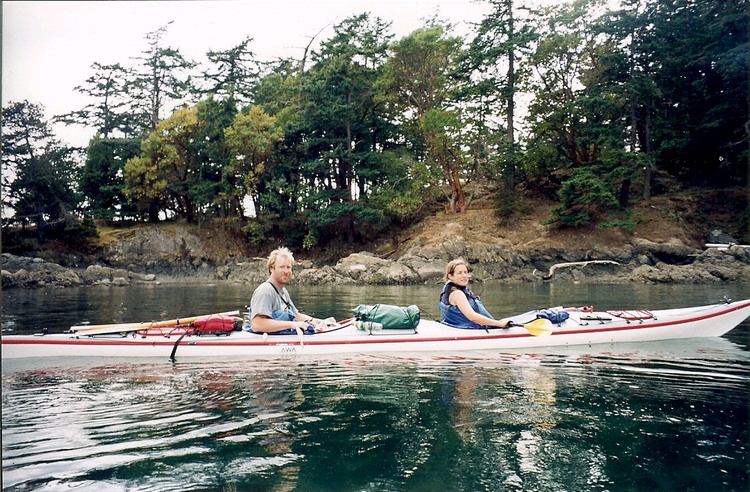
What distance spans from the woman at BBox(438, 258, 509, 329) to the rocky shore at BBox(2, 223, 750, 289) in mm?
13880

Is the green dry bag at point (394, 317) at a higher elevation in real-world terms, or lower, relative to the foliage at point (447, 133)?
lower

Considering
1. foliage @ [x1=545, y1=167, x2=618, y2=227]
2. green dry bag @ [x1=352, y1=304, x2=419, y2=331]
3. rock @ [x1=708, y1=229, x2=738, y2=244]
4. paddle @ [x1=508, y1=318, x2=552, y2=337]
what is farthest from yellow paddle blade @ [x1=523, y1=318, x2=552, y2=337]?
rock @ [x1=708, y1=229, x2=738, y2=244]

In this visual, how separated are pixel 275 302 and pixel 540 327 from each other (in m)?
3.52

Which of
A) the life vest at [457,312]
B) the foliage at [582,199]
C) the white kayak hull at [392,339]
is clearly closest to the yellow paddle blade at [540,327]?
the white kayak hull at [392,339]

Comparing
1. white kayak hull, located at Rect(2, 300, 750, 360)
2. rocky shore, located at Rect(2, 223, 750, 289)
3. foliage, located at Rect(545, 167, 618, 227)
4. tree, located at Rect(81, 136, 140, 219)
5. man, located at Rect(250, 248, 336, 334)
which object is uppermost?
tree, located at Rect(81, 136, 140, 219)

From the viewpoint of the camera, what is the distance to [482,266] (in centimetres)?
2291

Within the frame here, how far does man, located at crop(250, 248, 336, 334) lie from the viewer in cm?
631

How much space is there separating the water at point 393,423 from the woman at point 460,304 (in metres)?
0.49

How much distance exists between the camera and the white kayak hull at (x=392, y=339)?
6.69m

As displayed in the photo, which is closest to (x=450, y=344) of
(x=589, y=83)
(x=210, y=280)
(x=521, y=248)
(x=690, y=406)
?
(x=690, y=406)

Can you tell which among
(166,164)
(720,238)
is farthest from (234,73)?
(720,238)

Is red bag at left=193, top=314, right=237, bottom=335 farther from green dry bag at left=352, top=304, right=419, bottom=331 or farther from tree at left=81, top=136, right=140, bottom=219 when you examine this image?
tree at left=81, top=136, right=140, bottom=219

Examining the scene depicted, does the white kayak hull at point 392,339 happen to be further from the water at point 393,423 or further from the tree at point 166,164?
the tree at point 166,164

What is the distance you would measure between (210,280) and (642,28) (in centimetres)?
2311
